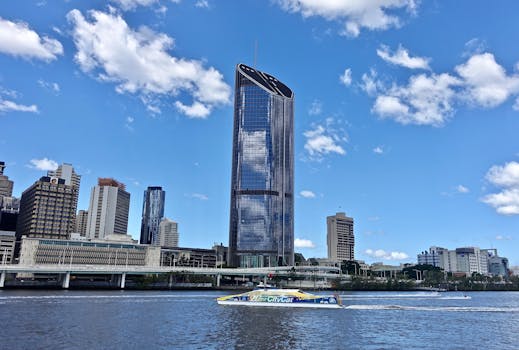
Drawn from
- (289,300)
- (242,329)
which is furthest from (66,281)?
(242,329)

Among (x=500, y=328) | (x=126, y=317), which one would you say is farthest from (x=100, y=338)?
(x=500, y=328)

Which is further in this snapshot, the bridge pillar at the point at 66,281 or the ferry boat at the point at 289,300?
the bridge pillar at the point at 66,281

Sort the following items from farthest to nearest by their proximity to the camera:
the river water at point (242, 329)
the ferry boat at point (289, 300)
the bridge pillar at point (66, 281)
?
the bridge pillar at point (66, 281), the ferry boat at point (289, 300), the river water at point (242, 329)

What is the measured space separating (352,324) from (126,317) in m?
39.8

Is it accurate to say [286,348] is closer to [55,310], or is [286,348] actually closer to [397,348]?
[397,348]

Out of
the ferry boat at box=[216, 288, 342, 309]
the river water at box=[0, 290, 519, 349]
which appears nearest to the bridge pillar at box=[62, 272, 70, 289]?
the river water at box=[0, 290, 519, 349]

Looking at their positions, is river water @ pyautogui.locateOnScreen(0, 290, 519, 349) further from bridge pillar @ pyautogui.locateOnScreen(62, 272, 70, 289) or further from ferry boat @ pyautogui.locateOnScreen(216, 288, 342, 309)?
bridge pillar @ pyautogui.locateOnScreen(62, 272, 70, 289)

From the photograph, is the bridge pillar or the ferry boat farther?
the bridge pillar

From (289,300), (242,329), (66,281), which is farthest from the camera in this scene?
(66,281)

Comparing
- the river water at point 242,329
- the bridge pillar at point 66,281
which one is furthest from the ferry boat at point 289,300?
the bridge pillar at point 66,281

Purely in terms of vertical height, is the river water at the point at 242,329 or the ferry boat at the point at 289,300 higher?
the ferry boat at the point at 289,300

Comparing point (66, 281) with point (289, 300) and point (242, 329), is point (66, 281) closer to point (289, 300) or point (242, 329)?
point (289, 300)

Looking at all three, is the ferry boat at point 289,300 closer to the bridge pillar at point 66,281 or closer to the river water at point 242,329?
the river water at point 242,329

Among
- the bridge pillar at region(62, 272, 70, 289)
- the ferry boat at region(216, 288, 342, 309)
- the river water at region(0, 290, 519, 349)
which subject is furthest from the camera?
the bridge pillar at region(62, 272, 70, 289)
